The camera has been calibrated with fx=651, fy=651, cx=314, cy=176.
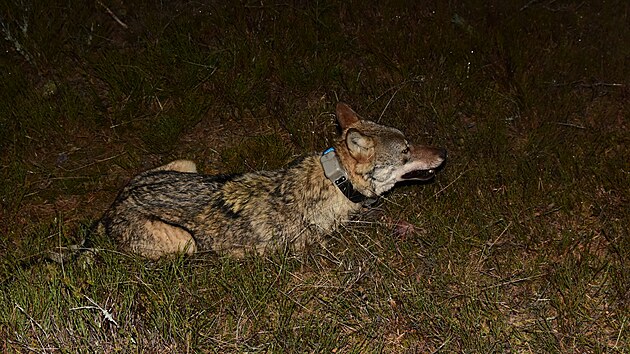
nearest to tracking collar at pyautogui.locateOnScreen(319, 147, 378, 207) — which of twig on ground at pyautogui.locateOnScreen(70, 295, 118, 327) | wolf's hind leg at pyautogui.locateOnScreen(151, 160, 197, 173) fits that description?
wolf's hind leg at pyautogui.locateOnScreen(151, 160, 197, 173)

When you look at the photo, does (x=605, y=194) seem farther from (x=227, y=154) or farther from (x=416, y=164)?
(x=227, y=154)

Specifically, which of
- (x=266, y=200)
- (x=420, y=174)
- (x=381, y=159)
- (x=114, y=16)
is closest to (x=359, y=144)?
(x=381, y=159)

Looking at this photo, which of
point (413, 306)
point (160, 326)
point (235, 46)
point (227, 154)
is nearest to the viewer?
point (160, 326)

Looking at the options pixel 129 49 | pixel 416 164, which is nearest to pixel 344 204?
pixel 416 164

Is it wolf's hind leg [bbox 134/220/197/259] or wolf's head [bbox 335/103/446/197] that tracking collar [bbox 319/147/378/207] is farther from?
wolf's hind leg [bbox 134/220/197/259]

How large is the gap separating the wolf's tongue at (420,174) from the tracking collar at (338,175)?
0.43 meters

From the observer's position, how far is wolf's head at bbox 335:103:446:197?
16.8 feet

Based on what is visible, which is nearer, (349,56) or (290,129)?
(290,129)

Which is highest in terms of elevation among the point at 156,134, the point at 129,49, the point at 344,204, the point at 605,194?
the point at 129,49

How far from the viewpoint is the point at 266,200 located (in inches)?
203

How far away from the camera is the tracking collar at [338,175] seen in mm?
5078

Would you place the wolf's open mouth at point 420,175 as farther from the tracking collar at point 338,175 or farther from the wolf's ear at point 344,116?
the wolf's ear at point 344,116

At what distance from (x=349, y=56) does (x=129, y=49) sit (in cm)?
245

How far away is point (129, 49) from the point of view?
7.26 meters
